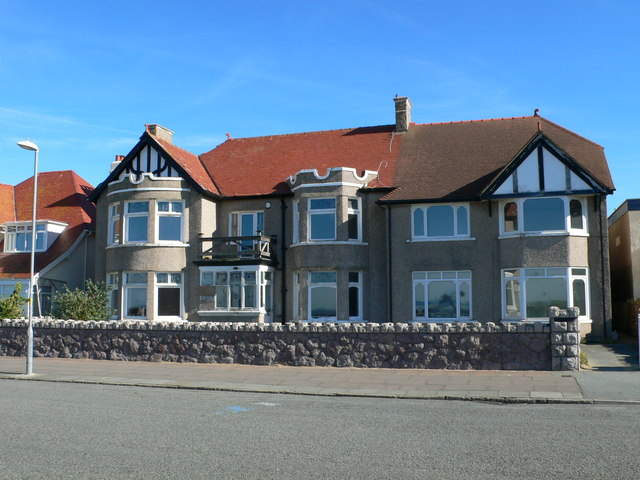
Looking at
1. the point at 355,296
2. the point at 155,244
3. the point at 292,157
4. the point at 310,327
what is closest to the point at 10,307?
the point at 155,244

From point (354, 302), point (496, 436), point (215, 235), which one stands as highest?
point (215, 235)

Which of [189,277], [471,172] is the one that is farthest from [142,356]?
[471,172]

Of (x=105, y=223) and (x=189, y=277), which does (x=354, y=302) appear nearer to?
(x=189, y=277)

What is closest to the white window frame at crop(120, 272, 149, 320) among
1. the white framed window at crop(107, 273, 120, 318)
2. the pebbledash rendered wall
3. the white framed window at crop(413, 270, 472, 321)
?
the white framed window at crop(107, 273, 120, 318)

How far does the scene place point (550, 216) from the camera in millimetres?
23750

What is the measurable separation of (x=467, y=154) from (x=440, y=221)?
11.7 ft

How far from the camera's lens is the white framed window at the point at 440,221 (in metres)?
25.1

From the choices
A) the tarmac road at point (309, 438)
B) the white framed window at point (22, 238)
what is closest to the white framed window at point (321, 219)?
the white framed window at point (22, 238)

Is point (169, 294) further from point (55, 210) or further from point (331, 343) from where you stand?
point (331, 343)

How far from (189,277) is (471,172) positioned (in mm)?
11489

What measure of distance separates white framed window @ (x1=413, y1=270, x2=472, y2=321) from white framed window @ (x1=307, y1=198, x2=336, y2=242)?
3.58m

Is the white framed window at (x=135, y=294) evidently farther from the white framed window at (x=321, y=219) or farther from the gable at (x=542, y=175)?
the gable at (x=542, y=175)

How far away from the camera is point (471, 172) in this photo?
26.1 meters

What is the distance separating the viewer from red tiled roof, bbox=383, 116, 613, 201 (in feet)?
82.6
